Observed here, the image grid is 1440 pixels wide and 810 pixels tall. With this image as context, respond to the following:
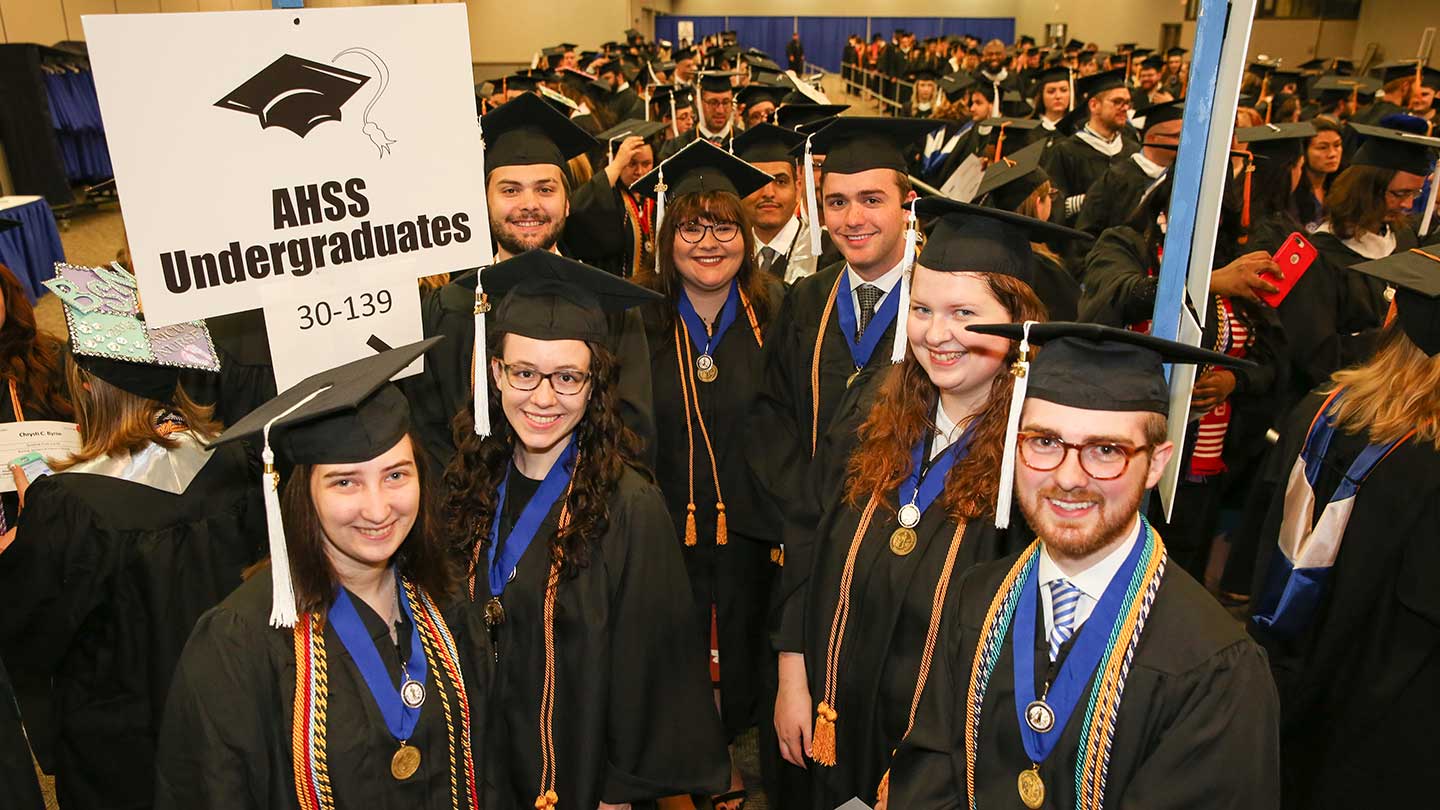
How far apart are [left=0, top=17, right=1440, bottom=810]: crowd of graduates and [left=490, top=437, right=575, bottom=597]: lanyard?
0.5 inches

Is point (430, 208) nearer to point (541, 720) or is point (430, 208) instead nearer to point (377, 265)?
point (377, 265)

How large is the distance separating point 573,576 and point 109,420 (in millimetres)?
1387

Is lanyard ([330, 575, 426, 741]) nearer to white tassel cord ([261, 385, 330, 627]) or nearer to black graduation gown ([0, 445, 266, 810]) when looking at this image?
white tassel cord ([261, 385, 330, 627])

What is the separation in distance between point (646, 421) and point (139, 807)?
1.94m

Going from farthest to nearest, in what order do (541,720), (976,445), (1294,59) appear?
(1294,59), (541,720), (976,445)

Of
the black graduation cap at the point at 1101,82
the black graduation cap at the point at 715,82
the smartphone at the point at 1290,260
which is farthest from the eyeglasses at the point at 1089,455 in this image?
the black graduation cap at the point at 1101,82

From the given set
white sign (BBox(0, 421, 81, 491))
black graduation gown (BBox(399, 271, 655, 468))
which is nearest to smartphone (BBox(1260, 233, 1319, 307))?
black graduation gown (BBox(399, 271, 655, 468))

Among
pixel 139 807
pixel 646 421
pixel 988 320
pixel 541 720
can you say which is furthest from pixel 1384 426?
pixel 139 807

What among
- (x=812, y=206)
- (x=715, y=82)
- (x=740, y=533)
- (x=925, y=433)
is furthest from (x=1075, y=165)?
(x=925, y=433)

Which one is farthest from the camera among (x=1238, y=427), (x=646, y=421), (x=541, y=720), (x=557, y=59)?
(x=557, y=59)

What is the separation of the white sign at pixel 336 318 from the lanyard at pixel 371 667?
605 mm

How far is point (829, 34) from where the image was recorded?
132 ft

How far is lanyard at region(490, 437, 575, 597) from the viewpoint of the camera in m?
2.46

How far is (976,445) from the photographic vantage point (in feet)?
7.47
